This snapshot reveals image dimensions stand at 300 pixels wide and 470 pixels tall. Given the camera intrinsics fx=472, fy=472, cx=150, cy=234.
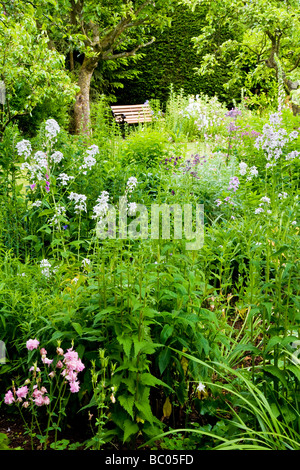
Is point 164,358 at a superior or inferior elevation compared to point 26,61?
inferior

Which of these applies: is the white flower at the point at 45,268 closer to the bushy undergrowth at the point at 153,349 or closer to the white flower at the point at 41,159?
the bushy undergrowth at the point at 153,349

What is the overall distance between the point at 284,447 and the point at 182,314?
630mm

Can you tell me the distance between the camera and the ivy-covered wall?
1445 cm

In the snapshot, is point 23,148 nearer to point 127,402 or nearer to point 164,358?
point 164,358

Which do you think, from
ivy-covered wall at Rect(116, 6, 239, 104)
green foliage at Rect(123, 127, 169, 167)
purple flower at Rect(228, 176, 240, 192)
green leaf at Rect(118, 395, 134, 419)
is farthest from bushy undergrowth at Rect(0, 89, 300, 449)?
ivy-covered wall at Rect(116, 6, 239, 104)

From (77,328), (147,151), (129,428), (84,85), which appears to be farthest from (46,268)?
(84,85)

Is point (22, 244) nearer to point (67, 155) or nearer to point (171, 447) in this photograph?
point (67, 155)

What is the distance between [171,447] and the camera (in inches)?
74.6

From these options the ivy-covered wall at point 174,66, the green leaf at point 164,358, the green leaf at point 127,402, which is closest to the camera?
the green leaf at point 127,402

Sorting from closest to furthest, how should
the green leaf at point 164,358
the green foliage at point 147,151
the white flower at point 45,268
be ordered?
the green leaf at point 164,358 < the white flower at point 45,268 < the green foliage at point 147,151

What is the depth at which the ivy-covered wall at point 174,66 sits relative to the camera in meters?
14.4

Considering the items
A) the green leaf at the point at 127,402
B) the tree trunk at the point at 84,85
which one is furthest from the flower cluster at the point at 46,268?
the tree trunk at the point at 84,85

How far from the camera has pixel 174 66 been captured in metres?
14.6
